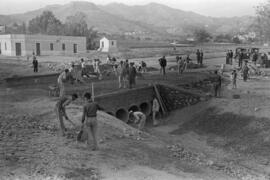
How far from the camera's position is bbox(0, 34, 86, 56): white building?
46.8 meters

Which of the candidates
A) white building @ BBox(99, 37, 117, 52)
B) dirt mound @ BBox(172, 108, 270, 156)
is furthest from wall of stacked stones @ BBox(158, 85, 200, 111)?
white building @ BBox(99, 37, 117, 52)

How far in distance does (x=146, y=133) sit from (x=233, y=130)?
5.79 metres

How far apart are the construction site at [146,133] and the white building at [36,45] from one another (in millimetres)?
22960

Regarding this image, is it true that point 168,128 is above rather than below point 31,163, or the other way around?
below

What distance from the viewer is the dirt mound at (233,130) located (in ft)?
48.4

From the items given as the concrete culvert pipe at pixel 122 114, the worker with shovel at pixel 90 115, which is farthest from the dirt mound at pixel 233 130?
the worker with shovel at pixel 90 115

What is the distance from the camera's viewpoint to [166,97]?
2211 centimetres

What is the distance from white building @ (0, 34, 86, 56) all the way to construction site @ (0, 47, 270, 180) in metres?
23.0

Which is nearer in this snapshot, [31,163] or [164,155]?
[31,163]

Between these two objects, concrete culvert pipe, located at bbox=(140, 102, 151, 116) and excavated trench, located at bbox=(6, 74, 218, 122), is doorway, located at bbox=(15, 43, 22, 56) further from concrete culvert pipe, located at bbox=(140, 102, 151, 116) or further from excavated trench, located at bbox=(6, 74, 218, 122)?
concrete culvert pipe, located at bbox=(140, 102, 151, 116)

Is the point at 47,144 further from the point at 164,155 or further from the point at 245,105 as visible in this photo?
the point at 245,105

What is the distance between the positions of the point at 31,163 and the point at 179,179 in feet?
11.5

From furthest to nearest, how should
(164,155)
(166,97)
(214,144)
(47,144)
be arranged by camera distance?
(166,97) < (214,144) < (164,155) < (47,144)

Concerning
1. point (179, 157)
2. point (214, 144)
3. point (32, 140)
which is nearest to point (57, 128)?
point (32, 140)
